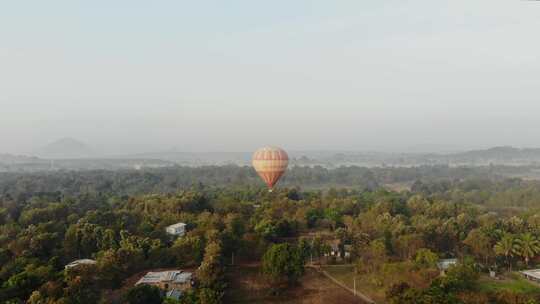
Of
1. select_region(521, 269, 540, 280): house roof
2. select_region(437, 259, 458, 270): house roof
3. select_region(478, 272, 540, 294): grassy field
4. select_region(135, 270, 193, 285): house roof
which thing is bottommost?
select_region(478, 272, 540, 294): grassy field

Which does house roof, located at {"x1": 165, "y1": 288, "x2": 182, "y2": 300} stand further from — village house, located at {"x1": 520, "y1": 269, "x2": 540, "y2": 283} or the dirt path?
village house, located at {"x1": 520, "y1": 269, "x2": 540, "y2": 283}

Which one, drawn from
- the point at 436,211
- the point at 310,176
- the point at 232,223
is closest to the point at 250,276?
the point at 232,223

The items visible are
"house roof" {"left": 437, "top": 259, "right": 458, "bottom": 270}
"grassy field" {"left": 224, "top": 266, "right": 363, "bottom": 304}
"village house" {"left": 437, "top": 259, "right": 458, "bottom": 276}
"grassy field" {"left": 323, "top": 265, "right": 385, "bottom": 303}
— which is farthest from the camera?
"house roof" {"left": 437, "top": 259, "right": 458, "bottom": 270}

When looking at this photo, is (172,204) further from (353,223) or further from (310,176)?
(310,176)

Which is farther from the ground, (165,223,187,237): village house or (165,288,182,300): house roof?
(165,223,187,237): village house

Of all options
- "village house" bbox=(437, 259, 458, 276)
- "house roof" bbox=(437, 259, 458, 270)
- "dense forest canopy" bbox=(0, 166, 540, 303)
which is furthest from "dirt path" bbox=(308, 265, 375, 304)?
"house roof" bbox=(437, 259, 458, 270)

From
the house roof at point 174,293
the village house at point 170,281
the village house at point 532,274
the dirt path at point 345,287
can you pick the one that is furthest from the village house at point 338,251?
the house roof at point 174,293

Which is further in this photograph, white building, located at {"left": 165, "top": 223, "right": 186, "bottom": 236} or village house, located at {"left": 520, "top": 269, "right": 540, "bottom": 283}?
white building, located at {"left": 165, "top": 223, "right": 186, "bottom": 236}

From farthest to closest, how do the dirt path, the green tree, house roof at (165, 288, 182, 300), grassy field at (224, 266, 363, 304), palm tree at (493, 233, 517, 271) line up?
palm tree at (493, 233, 517, 271), the green tree, grassy field at (224, 266, 363, 304), the dirt path, house roof at (165, 288, 182, 300)
